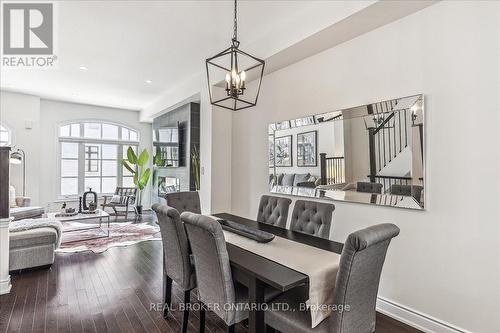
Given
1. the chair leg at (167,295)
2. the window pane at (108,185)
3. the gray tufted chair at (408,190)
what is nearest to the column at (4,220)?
the chair leg at (167,295)

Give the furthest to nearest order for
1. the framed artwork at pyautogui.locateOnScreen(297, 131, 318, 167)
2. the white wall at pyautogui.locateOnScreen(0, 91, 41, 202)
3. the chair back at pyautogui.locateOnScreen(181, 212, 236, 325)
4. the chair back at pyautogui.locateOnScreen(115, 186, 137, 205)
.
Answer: the chair back at pyautogui.locateOnScreen(115, 186, 137, 205), the white wall at pyautogui.locateOnScreen(0, 91, 41, 202), the framed artwork at pyautogui.locateOnScreen(297, 131, 318, 167), the chair back at pyautogui.locateOnScreen(181, 212, 236, 325)

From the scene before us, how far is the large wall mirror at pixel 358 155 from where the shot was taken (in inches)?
97.7

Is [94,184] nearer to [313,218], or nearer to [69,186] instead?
[69,186]

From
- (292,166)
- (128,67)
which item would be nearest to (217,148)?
(292,166)

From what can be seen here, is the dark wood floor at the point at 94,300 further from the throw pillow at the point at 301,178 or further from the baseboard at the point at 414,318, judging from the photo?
the throw pillow at the point at 301,178

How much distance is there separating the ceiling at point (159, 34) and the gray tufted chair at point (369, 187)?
5.54ft

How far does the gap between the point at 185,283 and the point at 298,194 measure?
1.93 m

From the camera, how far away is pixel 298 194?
362 centimetres

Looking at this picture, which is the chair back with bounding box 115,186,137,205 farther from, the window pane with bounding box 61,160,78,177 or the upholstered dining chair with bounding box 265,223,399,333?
the upholstered dining chair with bounding box 265,223,399,333

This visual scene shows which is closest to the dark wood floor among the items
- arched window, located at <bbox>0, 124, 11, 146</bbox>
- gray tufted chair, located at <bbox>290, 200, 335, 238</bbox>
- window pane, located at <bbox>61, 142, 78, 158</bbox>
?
gray tufted chair, located at <bbox>290, 200, 335, 238</bbox>

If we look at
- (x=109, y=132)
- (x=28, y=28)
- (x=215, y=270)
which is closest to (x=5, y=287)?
(x=215, y=270)

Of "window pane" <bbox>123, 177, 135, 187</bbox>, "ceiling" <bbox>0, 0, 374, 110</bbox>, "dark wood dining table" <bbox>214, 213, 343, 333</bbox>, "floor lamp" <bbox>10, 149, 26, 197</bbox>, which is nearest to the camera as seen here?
"dark wood dining table" <bbox>214, 213, 343, 333</bbox>

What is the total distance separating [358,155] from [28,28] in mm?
4329

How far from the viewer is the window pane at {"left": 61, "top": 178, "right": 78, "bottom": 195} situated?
7320 mm
